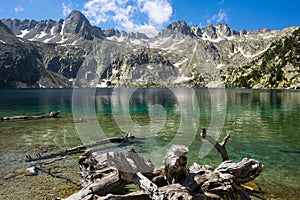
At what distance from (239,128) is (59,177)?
1220 inches

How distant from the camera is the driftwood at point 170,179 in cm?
1145

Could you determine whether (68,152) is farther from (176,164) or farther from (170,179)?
(176,164)

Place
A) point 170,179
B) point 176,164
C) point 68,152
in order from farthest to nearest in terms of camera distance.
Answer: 1. point 68,152
2. point 170,179
3. point 176,164

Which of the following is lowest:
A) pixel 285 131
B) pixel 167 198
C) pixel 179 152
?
pixel 285 131

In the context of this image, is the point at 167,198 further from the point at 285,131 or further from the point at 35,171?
the point at 285,131

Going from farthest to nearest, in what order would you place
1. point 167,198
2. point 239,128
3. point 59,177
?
point 239,128 → point 59,177 → point 167,198

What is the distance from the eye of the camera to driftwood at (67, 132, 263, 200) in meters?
11.4

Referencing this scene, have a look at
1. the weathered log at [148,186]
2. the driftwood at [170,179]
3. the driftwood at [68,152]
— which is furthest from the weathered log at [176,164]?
the driftwood at [68,152]

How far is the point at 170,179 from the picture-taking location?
475 inches

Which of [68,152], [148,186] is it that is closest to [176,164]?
[148,186]

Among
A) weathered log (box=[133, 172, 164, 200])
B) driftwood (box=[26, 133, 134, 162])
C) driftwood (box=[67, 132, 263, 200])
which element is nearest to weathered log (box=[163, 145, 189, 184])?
driftwood (box=[67, 132, 263, 200])

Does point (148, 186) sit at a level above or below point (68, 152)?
above

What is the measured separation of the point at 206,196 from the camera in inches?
469

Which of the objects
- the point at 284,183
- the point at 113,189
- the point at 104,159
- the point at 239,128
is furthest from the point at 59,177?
the point at 239,128
